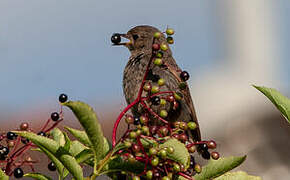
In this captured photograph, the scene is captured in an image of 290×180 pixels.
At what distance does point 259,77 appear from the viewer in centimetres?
938

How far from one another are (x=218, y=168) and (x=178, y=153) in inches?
8.8

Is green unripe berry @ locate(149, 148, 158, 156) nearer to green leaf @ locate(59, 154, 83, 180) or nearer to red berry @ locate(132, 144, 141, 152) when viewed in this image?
red berry @ locate(132, 144, 141, 152)

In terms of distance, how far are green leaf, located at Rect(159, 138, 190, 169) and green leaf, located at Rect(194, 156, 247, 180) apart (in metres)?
0.19

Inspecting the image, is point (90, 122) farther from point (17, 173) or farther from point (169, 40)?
point (169, 40)

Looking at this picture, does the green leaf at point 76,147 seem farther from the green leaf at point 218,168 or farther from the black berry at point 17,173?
the green leaf at point 218,168

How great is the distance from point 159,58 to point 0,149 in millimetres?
690

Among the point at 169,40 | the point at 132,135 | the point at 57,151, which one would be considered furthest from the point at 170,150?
the point at 169,40

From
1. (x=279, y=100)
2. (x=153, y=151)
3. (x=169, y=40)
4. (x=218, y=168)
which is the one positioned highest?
(x=169, y=40)

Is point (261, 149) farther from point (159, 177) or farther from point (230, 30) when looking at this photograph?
point (159, 177)

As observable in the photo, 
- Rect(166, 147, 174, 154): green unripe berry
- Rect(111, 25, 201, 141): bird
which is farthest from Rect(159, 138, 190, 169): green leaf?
Rect(111, 25, 201, 141): bird

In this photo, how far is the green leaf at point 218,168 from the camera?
6.23ft

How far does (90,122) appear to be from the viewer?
1615 mm

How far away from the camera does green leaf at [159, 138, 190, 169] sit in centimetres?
175

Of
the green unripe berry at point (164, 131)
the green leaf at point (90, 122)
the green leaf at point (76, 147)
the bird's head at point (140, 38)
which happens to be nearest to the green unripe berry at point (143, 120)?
the green unripe berry at point (164, 131)
